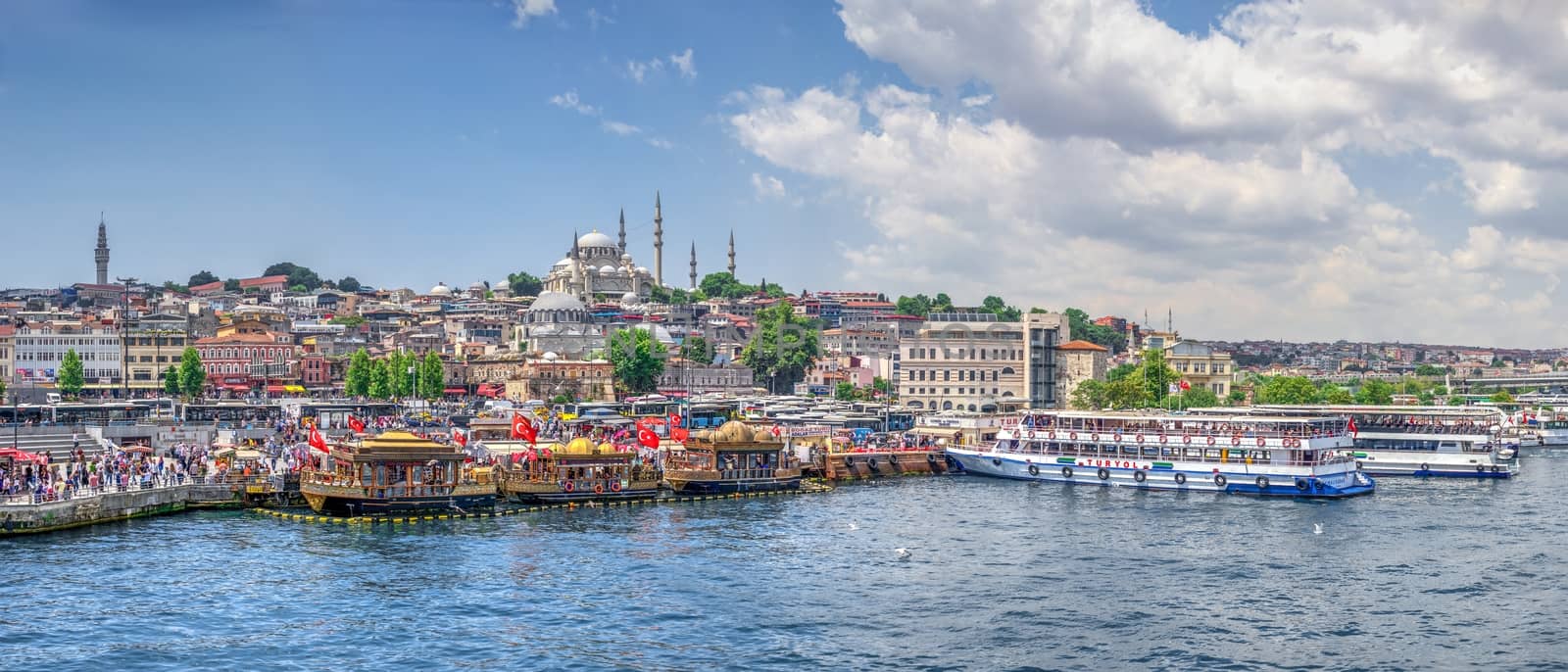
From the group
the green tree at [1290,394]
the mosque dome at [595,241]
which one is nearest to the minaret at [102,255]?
the mosque dome at [595,241]

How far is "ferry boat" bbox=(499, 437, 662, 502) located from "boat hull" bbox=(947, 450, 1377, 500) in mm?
18198

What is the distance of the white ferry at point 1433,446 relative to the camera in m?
66.7

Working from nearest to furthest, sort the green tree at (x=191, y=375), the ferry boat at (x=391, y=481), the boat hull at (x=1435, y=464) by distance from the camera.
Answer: the ferry boat at (x=391, y=481), the boat hull at (x=1435, y=464), the green tree at (x=191, y=375)

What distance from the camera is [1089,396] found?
340 ft

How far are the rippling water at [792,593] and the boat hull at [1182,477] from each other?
6.47m

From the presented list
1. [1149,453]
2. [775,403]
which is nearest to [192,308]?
[775,403]

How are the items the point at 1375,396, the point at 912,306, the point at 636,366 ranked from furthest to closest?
1. the point at 912,306
2. the point at 1375,396
3. the point at 636,366

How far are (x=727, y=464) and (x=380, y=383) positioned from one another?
55.6m

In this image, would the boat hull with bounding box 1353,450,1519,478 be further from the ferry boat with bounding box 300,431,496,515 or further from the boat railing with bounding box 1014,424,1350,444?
the ferry boat with bounding box 300,431,496,515

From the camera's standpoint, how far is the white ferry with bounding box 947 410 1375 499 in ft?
181

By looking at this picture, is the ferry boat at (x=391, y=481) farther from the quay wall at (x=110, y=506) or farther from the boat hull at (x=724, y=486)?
the boat hull at (x=724, y=486)

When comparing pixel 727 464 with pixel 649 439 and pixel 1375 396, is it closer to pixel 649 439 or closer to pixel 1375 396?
pixel 649 439

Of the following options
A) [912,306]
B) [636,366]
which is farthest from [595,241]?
[636,366]

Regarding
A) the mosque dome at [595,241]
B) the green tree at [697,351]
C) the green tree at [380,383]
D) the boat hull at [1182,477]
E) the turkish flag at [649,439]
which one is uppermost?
the mosque dome at [595,241]
